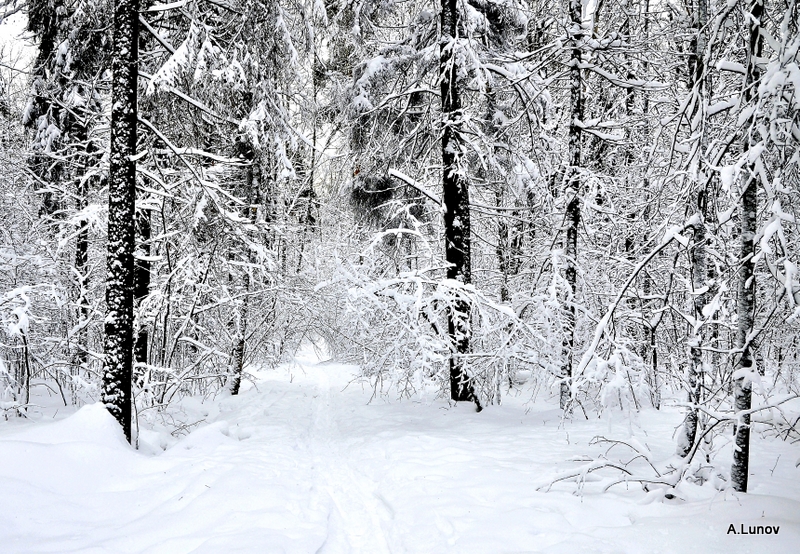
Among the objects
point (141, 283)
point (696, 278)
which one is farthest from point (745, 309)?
point (141, 283)

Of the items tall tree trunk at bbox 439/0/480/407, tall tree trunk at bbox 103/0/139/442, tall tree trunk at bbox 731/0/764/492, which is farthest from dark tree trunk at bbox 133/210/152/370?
tall tree trunk at bbox 731/0/764/492

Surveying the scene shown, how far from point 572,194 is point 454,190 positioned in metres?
2.37

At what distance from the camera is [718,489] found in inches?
183

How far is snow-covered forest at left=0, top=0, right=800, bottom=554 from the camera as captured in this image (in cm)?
420

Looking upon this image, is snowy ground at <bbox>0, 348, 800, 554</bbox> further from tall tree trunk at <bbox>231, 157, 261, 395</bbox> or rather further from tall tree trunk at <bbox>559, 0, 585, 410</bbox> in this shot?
tall tree trunk at <bbox>231, 157, 261, 395</bbox>

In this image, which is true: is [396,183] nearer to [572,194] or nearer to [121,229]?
[572,194]

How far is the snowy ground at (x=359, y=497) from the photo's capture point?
4043mm

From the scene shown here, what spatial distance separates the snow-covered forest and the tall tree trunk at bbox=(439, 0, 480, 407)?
66 mm

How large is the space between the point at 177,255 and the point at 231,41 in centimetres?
440

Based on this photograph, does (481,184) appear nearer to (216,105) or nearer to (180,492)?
(216,105)

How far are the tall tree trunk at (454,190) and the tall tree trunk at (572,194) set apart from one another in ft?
6.32

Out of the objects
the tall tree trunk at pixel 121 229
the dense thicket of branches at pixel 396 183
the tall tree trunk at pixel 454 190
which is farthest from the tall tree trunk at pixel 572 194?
the tall tree trunk at pixel 121 229

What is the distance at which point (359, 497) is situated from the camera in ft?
19.4

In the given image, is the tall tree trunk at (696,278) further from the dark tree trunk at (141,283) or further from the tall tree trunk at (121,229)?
the dark tree trunk at (141,283)
